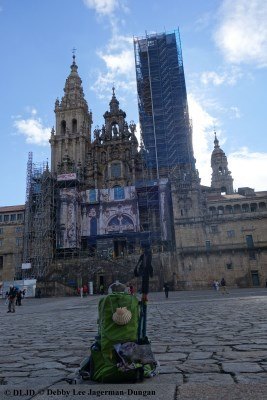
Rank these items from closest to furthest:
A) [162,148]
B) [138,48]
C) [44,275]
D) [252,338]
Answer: [252,338]
[44,275]
[162,148]
[138,48]

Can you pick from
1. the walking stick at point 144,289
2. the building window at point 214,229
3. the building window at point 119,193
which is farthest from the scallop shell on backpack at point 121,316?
the building window at point 119,193

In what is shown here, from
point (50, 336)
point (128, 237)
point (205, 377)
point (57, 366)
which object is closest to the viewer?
point (205, 377)

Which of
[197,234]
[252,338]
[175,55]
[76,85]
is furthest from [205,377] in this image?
[76,85]

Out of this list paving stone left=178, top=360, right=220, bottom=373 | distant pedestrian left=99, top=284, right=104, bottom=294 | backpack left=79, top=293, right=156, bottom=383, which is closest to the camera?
backpack left=79, top=293, right=156, bottom=383

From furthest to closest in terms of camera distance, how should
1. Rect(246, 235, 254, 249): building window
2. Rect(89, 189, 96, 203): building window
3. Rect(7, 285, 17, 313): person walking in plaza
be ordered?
Rect(89, 189, 96, 203): building window
Rect(246, 235, 254, 249): building window
Rect(7, 285, 17, 313): person walking in plaza

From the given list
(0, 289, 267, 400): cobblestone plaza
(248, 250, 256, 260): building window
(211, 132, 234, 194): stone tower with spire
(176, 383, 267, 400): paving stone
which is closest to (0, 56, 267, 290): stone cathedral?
(248, 250, 256, 260): building window

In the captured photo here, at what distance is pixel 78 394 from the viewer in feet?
11.2

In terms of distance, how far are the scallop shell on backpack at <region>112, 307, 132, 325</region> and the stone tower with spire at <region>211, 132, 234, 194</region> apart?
76.9m

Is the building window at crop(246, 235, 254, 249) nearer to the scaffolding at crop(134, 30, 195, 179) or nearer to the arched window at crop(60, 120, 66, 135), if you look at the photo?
the scaffolding at crop(134, 30, 195, 179)

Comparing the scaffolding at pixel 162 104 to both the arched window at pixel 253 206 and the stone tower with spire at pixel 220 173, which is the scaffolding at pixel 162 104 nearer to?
the arched window at pixel 253 206

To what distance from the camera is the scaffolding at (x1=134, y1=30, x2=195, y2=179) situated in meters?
57.2

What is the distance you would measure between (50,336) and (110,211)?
46.2m

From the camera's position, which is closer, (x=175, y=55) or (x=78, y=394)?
(x=78, y=394)

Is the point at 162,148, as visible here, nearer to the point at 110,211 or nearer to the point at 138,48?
the point at 110,211
